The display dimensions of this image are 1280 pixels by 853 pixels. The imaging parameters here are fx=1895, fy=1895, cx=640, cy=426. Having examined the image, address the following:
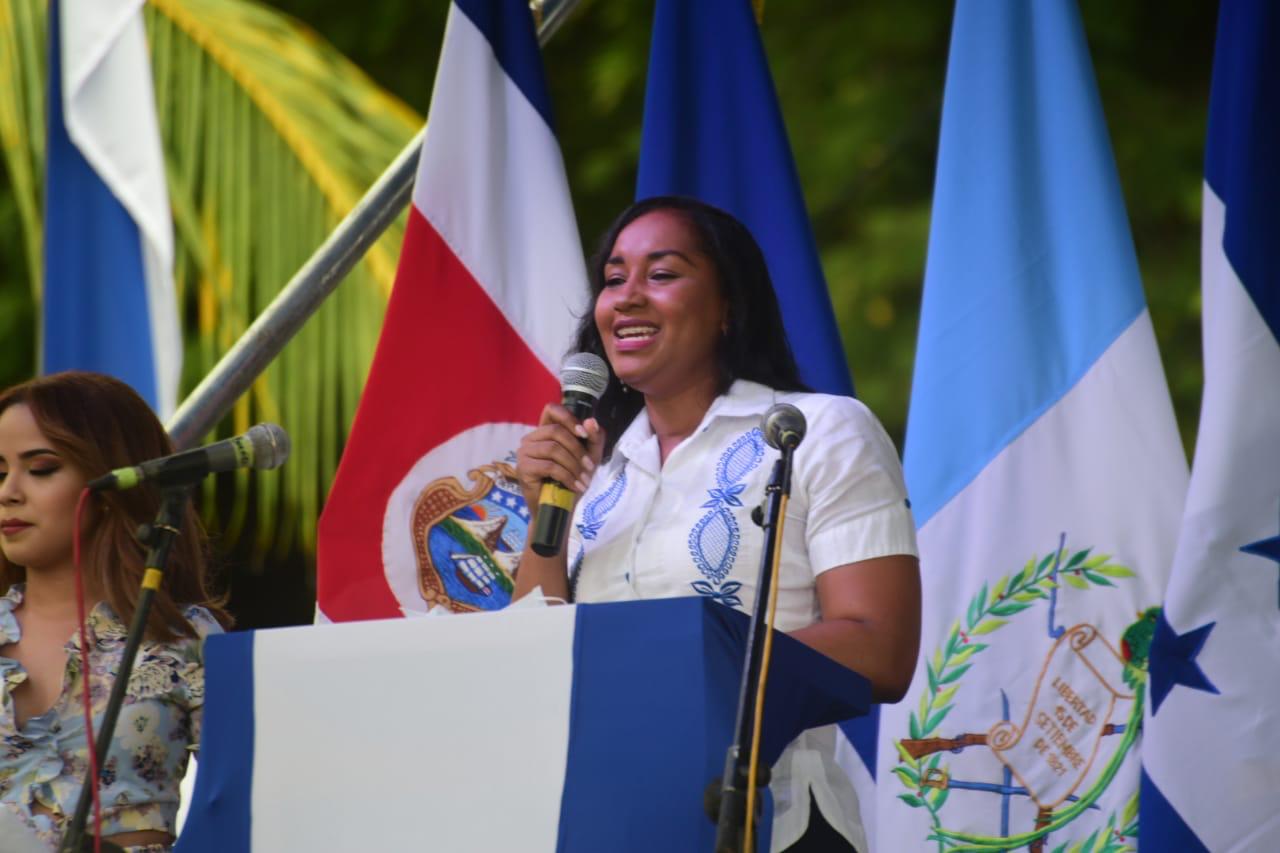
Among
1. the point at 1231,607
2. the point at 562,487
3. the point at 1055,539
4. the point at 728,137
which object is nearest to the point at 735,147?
the point at 728,137

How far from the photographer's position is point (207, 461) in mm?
2648

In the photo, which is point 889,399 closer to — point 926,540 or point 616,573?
point 926,540

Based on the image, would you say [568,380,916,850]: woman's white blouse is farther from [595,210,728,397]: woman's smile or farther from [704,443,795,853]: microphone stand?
[704,443,795,853]: microphone stand

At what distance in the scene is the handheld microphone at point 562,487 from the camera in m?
2.70

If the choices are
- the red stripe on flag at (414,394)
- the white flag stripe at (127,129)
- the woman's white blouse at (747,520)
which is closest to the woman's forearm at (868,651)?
the woman's white blouse at (747,520)

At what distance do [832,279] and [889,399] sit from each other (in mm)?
437

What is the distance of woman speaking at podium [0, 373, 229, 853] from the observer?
10.1 ft

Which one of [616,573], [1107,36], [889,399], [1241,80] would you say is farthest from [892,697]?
[1107,36]

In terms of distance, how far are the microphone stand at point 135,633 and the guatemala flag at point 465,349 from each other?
1.37 m

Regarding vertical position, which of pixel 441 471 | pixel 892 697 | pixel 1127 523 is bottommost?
pixel 892 697

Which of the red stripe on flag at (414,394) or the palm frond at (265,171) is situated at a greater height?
the palm frond at (265,171)

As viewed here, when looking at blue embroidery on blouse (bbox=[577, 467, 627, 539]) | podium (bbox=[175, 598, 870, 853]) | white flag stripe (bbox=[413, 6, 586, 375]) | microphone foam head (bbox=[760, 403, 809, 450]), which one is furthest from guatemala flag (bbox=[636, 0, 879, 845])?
podium (bbox=[175, 598, 870, 853])

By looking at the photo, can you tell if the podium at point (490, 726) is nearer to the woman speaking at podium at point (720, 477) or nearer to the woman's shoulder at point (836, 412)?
the woman speaking at podium at point (720, 477)

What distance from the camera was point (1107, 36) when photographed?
19.4ft
